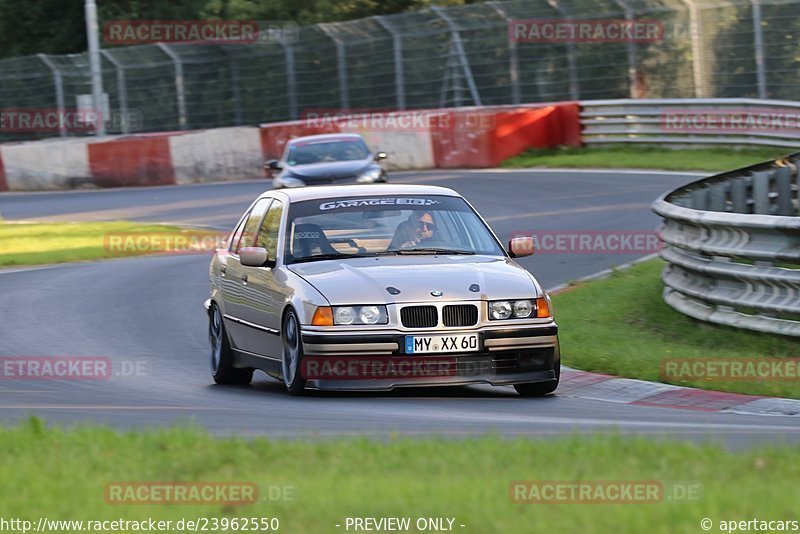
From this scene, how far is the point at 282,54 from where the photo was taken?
40.6m

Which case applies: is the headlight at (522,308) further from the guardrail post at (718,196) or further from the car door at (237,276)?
the guardrail post at (718,196)

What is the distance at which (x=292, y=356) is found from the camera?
936 cm

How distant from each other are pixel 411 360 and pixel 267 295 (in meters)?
1.47

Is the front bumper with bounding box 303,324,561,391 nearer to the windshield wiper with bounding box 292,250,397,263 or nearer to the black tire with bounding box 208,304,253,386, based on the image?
the windshield wiper with bounding box 292,250,397,263

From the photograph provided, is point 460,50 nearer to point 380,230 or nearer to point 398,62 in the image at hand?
point 398,62

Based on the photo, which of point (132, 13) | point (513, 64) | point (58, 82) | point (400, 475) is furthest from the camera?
point (132, 13)

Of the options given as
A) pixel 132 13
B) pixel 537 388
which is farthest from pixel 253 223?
pixel 132 13

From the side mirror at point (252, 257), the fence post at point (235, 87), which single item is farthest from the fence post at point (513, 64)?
the side mirror at point (252, 257)

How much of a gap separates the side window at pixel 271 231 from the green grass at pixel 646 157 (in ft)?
56.2

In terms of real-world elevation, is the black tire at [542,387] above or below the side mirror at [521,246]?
below

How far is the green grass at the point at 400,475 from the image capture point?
4801 mm

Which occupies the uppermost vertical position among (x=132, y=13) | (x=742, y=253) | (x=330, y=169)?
(x=132, y=13)

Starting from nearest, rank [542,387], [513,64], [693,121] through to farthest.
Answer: [542,387], [693,121], [513,64]

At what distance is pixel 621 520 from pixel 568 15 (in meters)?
29.5
